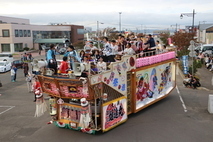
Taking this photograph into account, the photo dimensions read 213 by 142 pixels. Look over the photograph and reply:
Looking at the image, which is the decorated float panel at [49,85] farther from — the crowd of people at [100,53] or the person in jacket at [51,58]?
the person in jacket at [51,58]

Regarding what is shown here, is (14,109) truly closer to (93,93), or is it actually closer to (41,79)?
(41,79)

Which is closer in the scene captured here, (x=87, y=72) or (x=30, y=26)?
(x=87, y=72)

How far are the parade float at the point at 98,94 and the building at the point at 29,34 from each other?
4656 centimetres

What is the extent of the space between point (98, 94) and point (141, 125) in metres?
2.97

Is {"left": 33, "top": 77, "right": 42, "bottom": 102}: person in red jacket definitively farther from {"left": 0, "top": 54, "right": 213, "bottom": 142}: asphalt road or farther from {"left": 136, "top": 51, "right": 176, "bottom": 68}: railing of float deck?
{"left": 136, "top": 51, "right": 176, "bottom": 68}: railing of float deck

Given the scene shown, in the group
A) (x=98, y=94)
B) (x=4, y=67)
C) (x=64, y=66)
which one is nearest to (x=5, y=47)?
(x=4, y=67)

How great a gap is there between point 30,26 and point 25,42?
4943 mm

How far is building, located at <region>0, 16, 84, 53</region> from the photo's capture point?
5634cm

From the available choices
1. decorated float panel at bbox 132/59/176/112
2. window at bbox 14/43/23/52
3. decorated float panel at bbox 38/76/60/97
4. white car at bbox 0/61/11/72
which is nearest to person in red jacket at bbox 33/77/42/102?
decorated float panel at bbox 38/76/60/97

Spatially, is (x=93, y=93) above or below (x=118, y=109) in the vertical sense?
above

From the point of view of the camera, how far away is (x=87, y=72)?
29.8 feet

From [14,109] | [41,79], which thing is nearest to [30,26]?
[14,109]

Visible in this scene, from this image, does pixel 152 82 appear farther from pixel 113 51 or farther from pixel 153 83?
pixel 113 51

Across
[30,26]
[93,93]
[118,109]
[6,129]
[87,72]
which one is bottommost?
[6,129]
